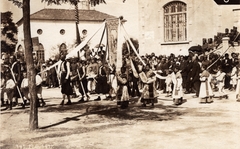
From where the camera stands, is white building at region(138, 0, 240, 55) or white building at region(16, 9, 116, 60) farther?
white building at region(138, 0, 240, 55)

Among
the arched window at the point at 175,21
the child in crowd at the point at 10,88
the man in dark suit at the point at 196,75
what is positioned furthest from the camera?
the arched window at the point at 175,21

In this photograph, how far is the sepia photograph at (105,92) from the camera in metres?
6.41

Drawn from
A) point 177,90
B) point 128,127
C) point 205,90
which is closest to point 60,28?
point 177,90

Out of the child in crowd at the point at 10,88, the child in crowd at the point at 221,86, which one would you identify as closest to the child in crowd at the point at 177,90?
the child in crowd at the point at 221,86

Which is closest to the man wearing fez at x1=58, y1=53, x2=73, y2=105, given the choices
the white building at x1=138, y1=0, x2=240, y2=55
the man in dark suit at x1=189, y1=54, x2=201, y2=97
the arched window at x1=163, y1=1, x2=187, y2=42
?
the man in dark suit at x1=189, y1=54, x2=201, y2=97

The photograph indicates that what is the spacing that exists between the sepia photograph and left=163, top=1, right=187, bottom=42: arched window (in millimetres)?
2429

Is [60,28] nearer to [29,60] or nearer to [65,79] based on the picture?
[65,79]

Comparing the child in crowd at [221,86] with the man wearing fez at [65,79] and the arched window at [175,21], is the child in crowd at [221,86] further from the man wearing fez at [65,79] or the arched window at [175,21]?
the arched window at [175,21]

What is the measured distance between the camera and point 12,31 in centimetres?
850

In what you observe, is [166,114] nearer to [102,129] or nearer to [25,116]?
[102,129]

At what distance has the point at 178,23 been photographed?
66.3 ft

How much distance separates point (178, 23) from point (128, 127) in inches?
559

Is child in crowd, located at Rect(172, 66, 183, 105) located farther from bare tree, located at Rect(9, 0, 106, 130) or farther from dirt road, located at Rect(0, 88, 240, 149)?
Result: bare tree, located at Rect(9, 0, 106, 130)

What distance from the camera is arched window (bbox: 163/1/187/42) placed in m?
20.1
